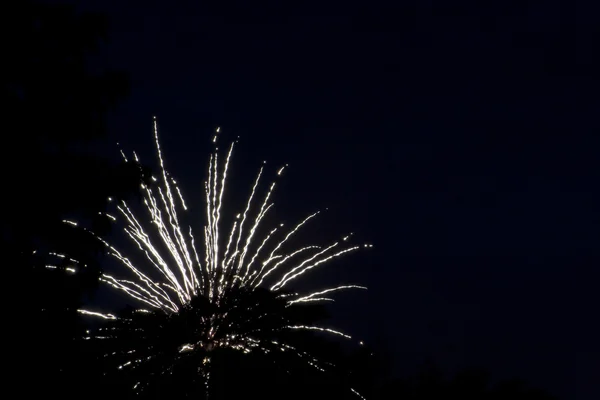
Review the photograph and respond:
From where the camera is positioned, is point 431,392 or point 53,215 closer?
point 53,215

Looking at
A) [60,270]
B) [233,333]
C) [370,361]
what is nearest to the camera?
[60,270]

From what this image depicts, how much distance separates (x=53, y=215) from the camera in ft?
29.2

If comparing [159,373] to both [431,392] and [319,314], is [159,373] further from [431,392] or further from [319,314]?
[431,392]

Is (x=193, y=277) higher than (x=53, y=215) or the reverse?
higher

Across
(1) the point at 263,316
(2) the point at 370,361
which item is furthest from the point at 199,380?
(2) the point at 370,361

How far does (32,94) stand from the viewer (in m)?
9.17

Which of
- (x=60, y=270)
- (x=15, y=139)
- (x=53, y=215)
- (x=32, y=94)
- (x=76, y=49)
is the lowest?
(x=60, y=270)

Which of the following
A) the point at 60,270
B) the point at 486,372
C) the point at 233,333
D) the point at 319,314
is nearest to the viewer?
the point at 60,270

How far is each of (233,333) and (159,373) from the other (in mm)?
1878

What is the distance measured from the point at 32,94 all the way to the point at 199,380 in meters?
8.23

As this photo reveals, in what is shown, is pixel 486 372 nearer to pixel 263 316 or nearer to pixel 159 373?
pixel 263 316

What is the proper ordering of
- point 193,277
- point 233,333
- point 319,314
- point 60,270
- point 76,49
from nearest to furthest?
point 60,270 → point 76,49 → point 193,277 → point 233,333 → point 319,314

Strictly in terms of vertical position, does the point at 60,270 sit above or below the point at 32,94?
below

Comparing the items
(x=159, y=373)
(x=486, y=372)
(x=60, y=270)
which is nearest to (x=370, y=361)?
(x=486, y=372)
